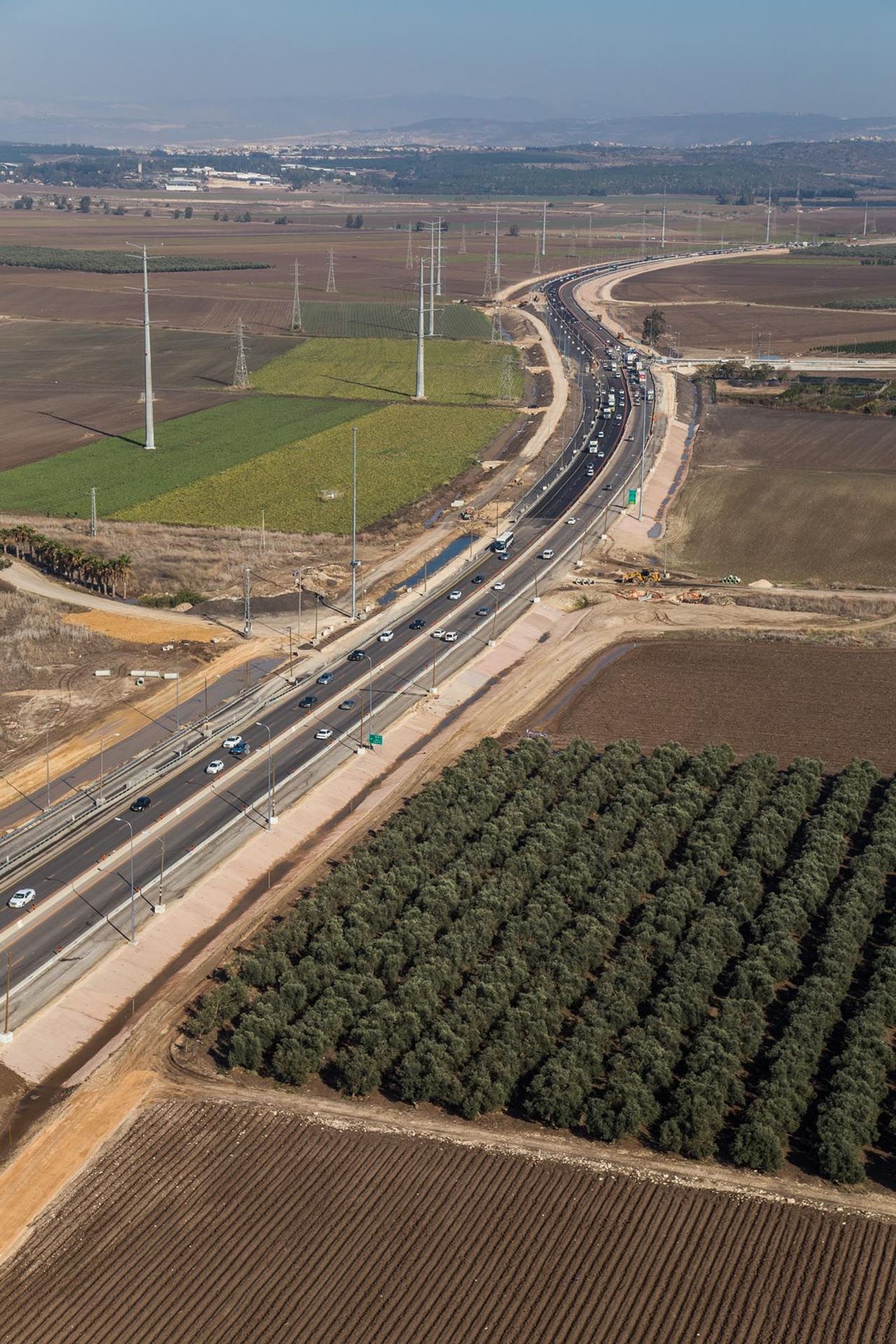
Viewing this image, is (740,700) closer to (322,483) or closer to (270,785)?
(270,785)

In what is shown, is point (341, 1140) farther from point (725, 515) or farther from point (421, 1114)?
point (725, 515)

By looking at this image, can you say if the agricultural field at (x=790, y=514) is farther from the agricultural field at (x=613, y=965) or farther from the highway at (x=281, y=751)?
the agricultural field at (x=613, y=965)

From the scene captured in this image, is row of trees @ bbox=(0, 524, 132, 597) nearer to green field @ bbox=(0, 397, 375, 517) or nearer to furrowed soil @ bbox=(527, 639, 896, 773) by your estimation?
green field @ bbox=(0, 397, 375, 517)

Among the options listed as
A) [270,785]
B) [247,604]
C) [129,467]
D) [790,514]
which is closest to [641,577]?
[790,514]

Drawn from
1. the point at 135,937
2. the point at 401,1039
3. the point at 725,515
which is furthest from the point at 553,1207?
the point at 725,515

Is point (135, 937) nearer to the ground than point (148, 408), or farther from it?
nearer to the ground

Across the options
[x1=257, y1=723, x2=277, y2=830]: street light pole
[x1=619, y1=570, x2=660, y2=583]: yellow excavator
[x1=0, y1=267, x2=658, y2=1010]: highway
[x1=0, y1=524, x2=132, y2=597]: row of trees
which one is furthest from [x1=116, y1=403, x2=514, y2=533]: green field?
[x1=257, y1=723, x2=277, y2=830]: street light pole
